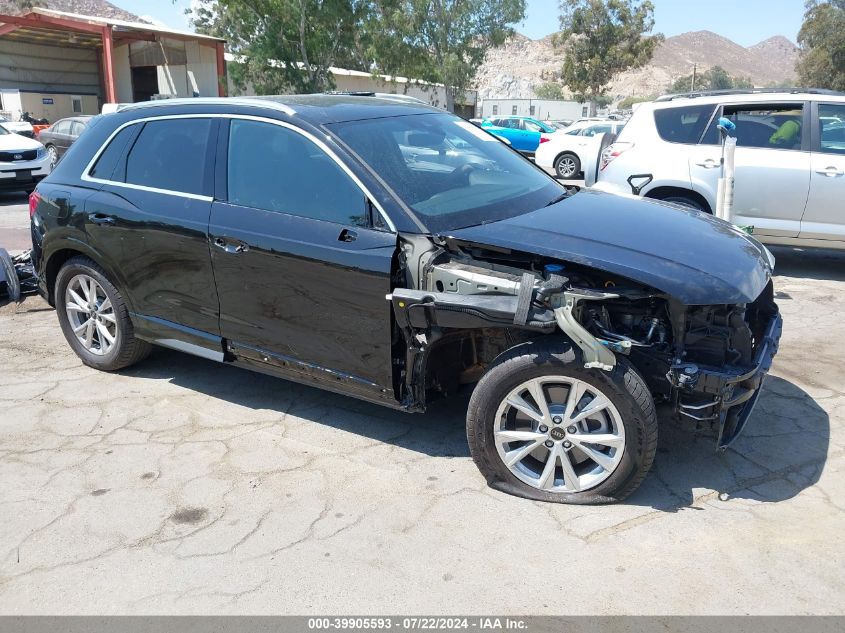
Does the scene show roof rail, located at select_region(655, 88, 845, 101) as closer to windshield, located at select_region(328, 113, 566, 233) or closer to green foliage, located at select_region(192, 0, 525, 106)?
windshield, located at select_region(328, 113, 566, 233)

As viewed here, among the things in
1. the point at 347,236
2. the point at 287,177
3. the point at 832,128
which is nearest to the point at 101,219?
the point at 287,177

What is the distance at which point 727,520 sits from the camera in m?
3.37

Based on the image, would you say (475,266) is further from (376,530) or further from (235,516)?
(235,516)

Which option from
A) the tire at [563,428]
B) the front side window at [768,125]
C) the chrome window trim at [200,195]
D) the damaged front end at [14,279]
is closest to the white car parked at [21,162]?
the damaged front end at [14,279]

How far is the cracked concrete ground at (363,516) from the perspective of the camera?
2.94m

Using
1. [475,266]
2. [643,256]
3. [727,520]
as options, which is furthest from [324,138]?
[727,520]

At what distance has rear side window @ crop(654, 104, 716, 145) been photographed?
7570mm

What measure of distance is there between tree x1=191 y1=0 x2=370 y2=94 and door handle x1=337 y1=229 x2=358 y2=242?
22.2 meters

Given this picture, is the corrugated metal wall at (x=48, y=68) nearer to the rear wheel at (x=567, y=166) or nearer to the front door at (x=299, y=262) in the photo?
the rear wheel at (x=567, y=166)

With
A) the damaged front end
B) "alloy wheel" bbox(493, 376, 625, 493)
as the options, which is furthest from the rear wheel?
"alloy wheel" bbox(493, 376, 625, 493)

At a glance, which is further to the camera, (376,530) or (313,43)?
(313,43)
